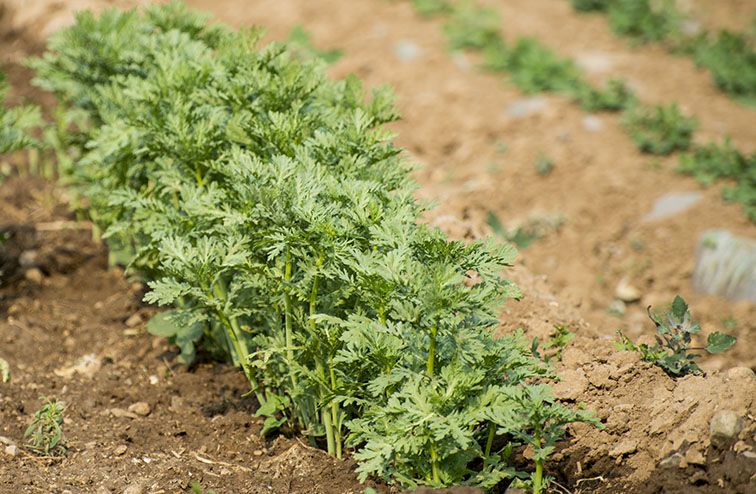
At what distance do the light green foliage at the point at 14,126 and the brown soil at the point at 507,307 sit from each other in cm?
94

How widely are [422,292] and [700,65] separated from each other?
725cm

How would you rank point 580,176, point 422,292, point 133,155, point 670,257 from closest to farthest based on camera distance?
point 422,292, point 133,155, point 670,257, point 580,176

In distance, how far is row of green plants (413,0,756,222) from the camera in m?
7.28

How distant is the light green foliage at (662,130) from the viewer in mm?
7738

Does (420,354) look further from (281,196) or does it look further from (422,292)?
(281,196)

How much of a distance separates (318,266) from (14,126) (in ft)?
7.86

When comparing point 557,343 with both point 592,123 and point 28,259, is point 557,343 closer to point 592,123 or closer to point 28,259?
point 28,259

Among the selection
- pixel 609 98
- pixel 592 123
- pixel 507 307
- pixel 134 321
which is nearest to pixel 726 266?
pixel 592 123

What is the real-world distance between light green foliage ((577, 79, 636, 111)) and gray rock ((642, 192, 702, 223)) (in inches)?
51.9

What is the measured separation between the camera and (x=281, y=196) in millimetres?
3516

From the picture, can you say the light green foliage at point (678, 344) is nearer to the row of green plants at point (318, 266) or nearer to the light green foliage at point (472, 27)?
the row of green plants at point (318, 266)

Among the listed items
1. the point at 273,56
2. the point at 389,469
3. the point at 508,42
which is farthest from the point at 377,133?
the point at 508,42

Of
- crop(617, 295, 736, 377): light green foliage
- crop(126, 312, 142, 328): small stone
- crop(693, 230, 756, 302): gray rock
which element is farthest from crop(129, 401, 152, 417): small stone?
crop(693, 230, 756, 302): gray rock

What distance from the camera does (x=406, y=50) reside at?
9273 millimetres
